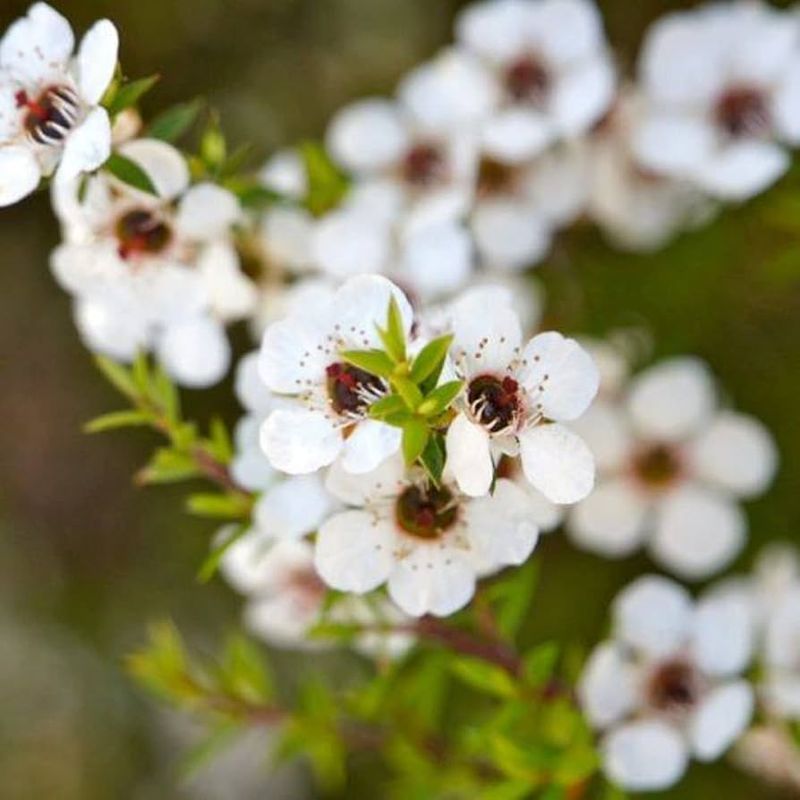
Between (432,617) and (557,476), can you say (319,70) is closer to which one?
(432,617)

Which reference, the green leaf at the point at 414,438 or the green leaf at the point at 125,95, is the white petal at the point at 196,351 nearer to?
the green leaf at the point at 125,95

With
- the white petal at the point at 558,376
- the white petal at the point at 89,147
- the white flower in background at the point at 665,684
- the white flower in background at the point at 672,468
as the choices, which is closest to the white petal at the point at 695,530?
the white flower in background at the point at 672,468

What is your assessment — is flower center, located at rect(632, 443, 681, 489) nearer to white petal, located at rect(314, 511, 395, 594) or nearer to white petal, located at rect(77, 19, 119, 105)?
white petal, located at rect(314, 511, 395, 594)

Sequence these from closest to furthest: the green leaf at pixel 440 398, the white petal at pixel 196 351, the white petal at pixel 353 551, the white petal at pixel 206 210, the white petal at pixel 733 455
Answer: the green leaf at pixel 440 398 → the white petal at pixel 353 551 → the white petal at pixel 206 210 → the white petal at pixel 196 351 → the white petal at pixel 733 455

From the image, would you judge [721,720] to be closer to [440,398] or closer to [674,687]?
[674,687]

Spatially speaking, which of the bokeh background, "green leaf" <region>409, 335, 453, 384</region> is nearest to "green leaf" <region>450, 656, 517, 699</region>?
"green leaf" <region>409, 335, 453, 384</region>

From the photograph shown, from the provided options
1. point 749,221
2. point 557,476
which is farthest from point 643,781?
point 749,221
